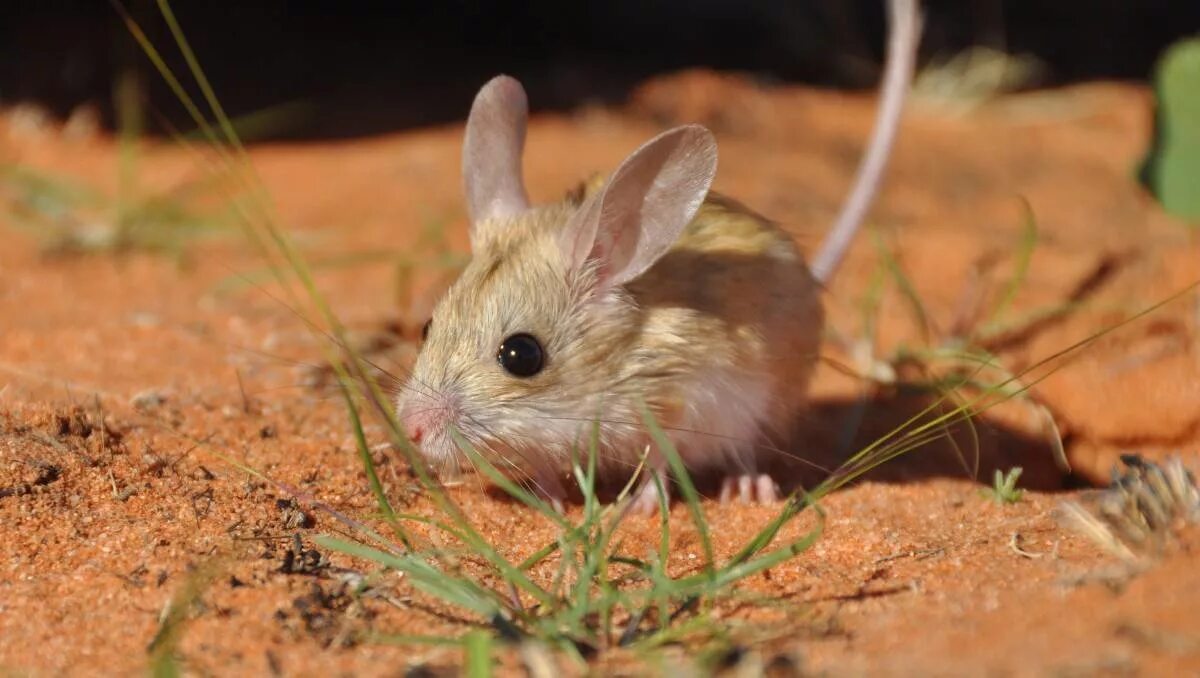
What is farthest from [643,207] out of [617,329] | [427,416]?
[427,416]

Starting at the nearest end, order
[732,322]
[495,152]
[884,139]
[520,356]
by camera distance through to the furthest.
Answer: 1. [520,356]
2. [732,322]
3. [495,152]
4. [884,139]

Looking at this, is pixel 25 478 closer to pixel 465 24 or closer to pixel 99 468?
pixel 99 468

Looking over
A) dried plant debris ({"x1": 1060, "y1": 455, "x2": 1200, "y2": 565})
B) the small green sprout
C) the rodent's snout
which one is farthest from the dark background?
dried plant debris ({"x1": 1060, "y1": 455, "x2": 1200, "y2": 565})

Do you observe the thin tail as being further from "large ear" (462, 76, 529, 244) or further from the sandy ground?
"large ear" (462, 76, 529, 244)

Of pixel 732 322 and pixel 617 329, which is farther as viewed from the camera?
pixel 732 322

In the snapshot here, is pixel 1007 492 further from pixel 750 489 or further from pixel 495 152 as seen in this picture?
pixel 495 152

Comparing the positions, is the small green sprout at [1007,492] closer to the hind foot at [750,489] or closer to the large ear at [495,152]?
the hind foot at [750,489]

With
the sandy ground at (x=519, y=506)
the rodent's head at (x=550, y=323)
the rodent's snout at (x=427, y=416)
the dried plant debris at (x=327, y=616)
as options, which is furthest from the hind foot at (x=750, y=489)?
the dried plant debris at (x=327, y=616)
